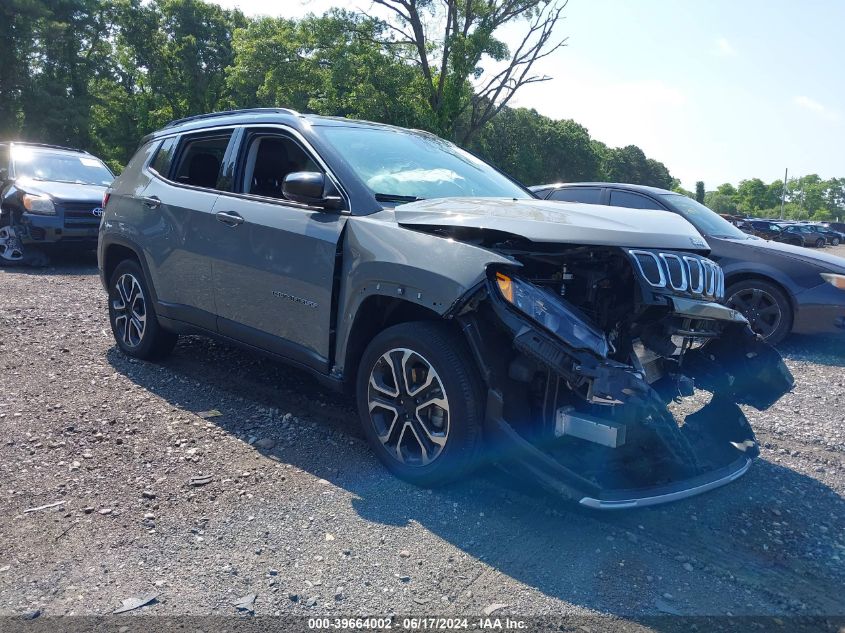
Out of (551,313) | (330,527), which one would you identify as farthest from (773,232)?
(330,527)

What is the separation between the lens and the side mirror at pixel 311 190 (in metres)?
3.83

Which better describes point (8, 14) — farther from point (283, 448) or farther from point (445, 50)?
point (283, 448)

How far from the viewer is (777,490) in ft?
12.7

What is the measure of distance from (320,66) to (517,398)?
23612 millimetres

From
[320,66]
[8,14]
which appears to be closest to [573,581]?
[320,66]

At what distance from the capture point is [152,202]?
5414 mm

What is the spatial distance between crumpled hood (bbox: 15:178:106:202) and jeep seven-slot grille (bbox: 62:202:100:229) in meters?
0.09

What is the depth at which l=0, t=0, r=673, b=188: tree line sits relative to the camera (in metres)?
22.7

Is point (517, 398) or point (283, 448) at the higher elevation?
point (517, 398)

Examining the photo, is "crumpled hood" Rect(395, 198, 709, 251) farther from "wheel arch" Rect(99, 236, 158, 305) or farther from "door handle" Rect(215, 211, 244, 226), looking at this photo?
"wheel arch" Rect(99, 236, 158, 305)

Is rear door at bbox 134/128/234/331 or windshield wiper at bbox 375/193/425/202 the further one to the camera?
rear door at bbox 134/128/234/331

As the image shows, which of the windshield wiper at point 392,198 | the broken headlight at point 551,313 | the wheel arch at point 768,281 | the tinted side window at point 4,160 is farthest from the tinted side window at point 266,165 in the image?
the tinted side window at point 4,160

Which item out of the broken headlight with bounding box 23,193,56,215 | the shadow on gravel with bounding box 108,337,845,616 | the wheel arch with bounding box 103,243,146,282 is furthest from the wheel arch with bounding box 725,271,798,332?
the broken headlight with bounding box 23,193,56,215

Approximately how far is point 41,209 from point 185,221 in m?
7.16
